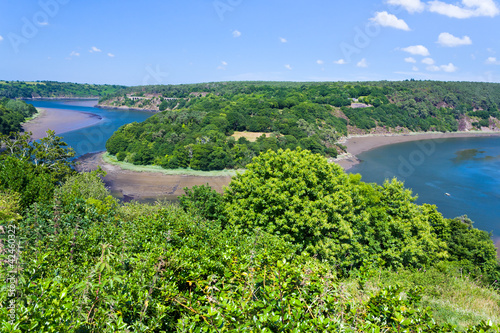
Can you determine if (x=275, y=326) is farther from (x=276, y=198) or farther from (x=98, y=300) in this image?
(x=276, y=198)

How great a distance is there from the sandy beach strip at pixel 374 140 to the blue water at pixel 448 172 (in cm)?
231

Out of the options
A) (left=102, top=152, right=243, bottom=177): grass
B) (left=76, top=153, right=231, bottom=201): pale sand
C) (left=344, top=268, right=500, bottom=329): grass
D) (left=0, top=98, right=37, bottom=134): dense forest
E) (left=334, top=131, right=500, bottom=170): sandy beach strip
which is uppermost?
(left=0, top=98, right=37, bottom=134): dense forest

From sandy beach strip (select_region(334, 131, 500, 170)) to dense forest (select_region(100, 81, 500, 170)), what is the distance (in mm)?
3201

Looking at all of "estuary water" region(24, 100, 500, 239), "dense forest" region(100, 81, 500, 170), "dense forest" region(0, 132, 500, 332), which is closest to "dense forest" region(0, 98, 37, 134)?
"estuary water" region(24, 100, 500, 239)

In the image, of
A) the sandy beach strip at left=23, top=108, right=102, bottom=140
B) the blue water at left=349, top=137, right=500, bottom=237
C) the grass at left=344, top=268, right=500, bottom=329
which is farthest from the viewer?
the sandy beach strip at left=23, top=108, right=102, bottom=140

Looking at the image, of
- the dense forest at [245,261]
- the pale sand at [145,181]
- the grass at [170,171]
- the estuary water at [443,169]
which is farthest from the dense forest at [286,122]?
the dense forest at [245,261]

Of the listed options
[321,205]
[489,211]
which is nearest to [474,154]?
[489,211]

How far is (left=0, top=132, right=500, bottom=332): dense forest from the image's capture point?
397 cm

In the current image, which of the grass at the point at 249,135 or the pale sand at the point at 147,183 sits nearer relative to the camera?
the pale sand at the point at 147,183

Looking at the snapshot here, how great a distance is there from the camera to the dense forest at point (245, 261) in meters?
3.97

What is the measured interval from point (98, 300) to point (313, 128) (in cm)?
7800

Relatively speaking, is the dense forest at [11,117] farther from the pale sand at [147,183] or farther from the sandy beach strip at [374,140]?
the sandy beach strip at [374,140]

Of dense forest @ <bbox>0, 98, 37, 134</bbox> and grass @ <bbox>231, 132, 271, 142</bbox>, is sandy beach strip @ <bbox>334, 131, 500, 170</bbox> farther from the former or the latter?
dense forest @ <bbox>0, 98, 37, 134</bbox>

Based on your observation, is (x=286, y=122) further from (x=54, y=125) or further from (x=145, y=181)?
(x=54, y=125)
